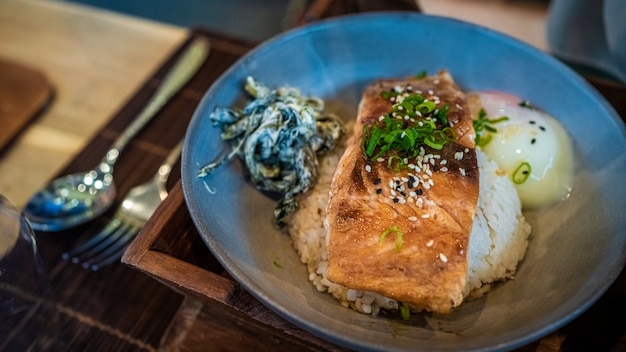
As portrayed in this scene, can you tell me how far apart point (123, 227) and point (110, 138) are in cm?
65

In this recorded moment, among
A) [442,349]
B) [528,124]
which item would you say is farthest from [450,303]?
[528,124]

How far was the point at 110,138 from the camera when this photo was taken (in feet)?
10.0

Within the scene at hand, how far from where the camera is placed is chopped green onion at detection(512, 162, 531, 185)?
2.33 meters

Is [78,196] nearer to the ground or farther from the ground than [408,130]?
nearer to the ground

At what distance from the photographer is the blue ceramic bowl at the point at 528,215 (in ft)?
5.74

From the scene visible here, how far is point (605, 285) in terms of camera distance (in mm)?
1735

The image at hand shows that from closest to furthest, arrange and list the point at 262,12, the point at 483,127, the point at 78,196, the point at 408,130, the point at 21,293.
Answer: the point at 408,130 → the point at 21,293 → the point at 483,127 → the point at 78,196 → the point at 262,12

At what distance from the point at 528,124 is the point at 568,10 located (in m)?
1.47

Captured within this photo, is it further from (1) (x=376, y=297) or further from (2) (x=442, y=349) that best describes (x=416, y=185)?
(2) (x=442, y=349)

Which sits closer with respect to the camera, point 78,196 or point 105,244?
point 105,244

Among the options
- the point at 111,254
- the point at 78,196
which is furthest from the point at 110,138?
the point at 111,254

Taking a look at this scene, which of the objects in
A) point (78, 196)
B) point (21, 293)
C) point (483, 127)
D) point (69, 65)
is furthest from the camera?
point (69, 65)

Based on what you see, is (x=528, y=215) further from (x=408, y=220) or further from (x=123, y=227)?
(x=123, y=227)

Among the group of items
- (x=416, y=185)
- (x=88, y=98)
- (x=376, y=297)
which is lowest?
(x=88, y=98)
